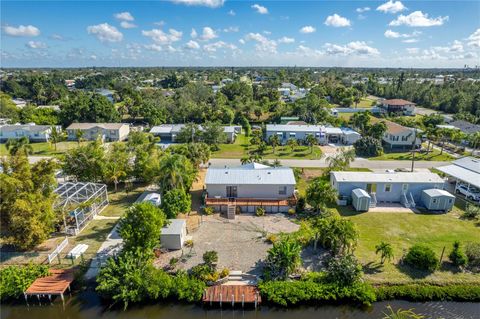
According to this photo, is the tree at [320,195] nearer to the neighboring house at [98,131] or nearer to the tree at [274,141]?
the tree at [274,141]

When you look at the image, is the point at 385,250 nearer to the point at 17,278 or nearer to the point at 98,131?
the point at 17,278

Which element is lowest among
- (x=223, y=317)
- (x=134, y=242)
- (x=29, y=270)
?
(x=223, y=317)

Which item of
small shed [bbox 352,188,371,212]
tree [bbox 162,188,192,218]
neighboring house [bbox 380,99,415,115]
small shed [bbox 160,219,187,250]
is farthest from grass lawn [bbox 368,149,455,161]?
neighboring house [bbox 380,99,415,115]

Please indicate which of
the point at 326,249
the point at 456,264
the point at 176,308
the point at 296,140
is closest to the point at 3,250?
the point at 176,308

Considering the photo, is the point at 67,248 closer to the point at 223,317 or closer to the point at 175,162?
the point at 175,162

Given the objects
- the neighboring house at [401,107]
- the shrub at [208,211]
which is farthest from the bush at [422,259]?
the neighboring house at [401,107]

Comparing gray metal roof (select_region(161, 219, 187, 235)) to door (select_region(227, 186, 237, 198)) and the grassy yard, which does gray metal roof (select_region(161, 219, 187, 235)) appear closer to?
door (select_region(227, 186, 237, 198))
